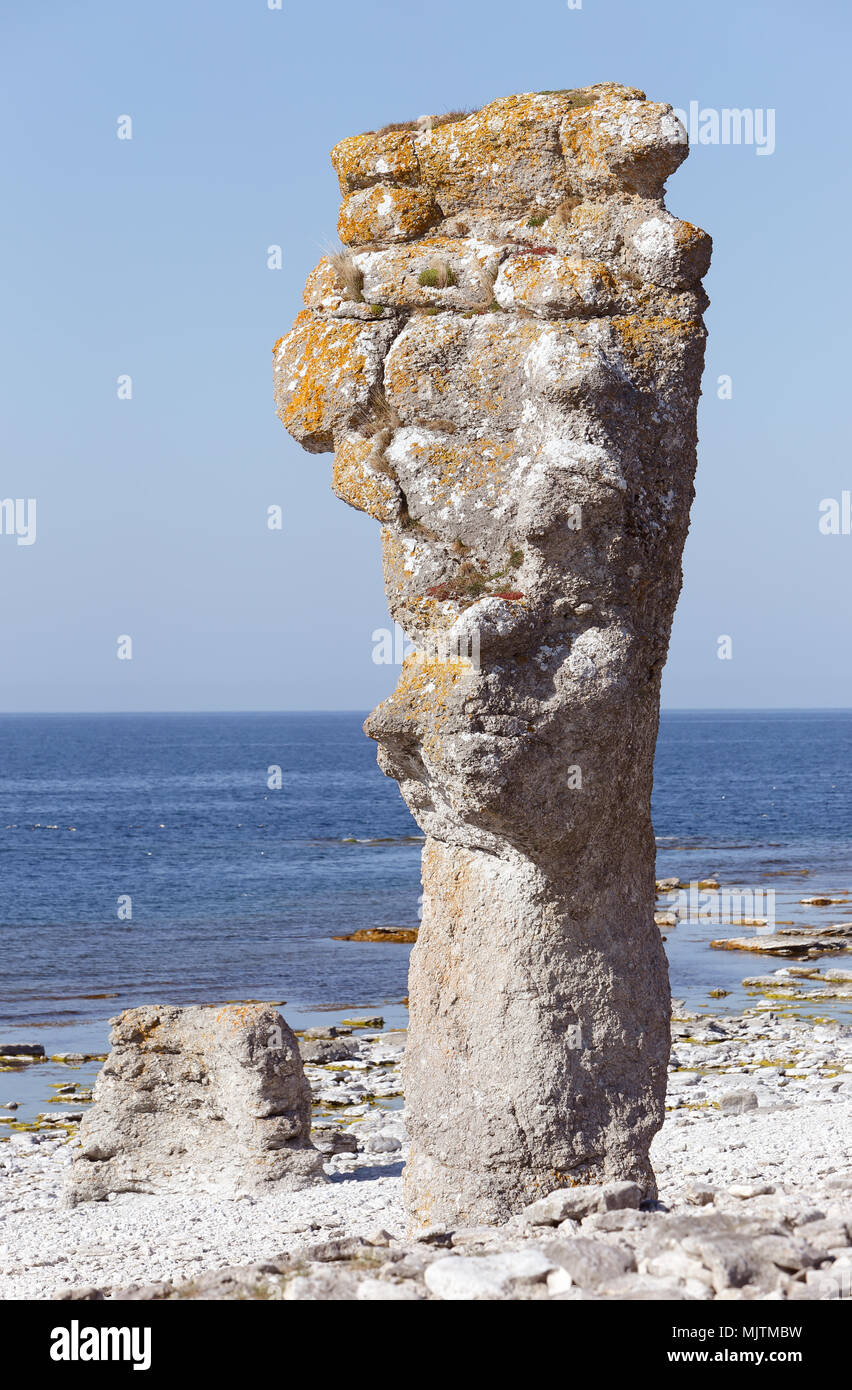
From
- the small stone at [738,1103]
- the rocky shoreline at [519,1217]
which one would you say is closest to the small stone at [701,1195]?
the rocky shoreline at [519,1217]

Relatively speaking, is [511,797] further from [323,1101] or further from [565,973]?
[323,1101]

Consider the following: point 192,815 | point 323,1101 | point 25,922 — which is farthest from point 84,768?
point 323,1101

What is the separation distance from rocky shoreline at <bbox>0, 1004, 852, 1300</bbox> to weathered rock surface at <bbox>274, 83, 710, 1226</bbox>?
3.13 feet

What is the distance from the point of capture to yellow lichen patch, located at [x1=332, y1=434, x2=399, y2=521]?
8.62m

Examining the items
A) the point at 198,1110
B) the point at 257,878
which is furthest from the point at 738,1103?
the point at 257,878

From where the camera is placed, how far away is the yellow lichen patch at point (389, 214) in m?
9.07

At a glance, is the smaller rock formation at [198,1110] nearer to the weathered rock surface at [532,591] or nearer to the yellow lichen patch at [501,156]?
the weathered rock surface at [532,591]

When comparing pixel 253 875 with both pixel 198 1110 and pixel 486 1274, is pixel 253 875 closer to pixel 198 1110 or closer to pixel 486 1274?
pixel 198 1110

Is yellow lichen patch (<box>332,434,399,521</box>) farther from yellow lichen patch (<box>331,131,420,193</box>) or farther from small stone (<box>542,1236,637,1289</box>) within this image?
small stone (<box>542,1236,637,1289</box>)

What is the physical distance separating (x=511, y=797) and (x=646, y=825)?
4.20 ft

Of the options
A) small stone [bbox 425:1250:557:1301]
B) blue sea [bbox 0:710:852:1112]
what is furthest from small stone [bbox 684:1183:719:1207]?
blue sea [bbox 0:710:852:1112]

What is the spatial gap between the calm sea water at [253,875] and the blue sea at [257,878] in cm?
11

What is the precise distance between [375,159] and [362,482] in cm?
228

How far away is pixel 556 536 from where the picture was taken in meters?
8.23
